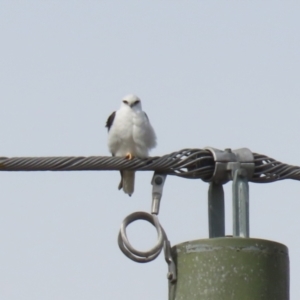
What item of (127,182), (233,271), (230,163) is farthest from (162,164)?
(127,182)

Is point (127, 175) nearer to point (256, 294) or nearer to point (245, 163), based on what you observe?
point (245, 163)

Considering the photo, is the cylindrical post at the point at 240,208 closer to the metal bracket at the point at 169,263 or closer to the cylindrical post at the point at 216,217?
the cylindrical post at the point at 216,217

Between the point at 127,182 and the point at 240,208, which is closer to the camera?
the point at 240,208

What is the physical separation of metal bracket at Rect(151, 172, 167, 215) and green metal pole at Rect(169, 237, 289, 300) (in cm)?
73

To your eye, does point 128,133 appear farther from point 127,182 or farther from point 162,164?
point 162,164

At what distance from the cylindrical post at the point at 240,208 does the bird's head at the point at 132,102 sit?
5104 millimetres

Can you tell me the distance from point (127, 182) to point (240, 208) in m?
3.72

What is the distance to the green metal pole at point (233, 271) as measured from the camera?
158 inches

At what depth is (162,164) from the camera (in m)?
5.39

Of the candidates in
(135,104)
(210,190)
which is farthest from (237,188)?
(135,104)

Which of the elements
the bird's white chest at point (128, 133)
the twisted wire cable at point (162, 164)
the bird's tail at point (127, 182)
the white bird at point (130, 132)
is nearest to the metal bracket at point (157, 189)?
the twisted wire cable at point (162, 164)

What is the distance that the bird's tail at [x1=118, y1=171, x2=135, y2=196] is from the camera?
8.24 m

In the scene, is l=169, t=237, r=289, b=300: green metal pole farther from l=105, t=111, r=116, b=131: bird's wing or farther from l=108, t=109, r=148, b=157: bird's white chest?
l=105, t=111, r=116, b=131: bird's wing

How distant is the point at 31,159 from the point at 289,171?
159cm
